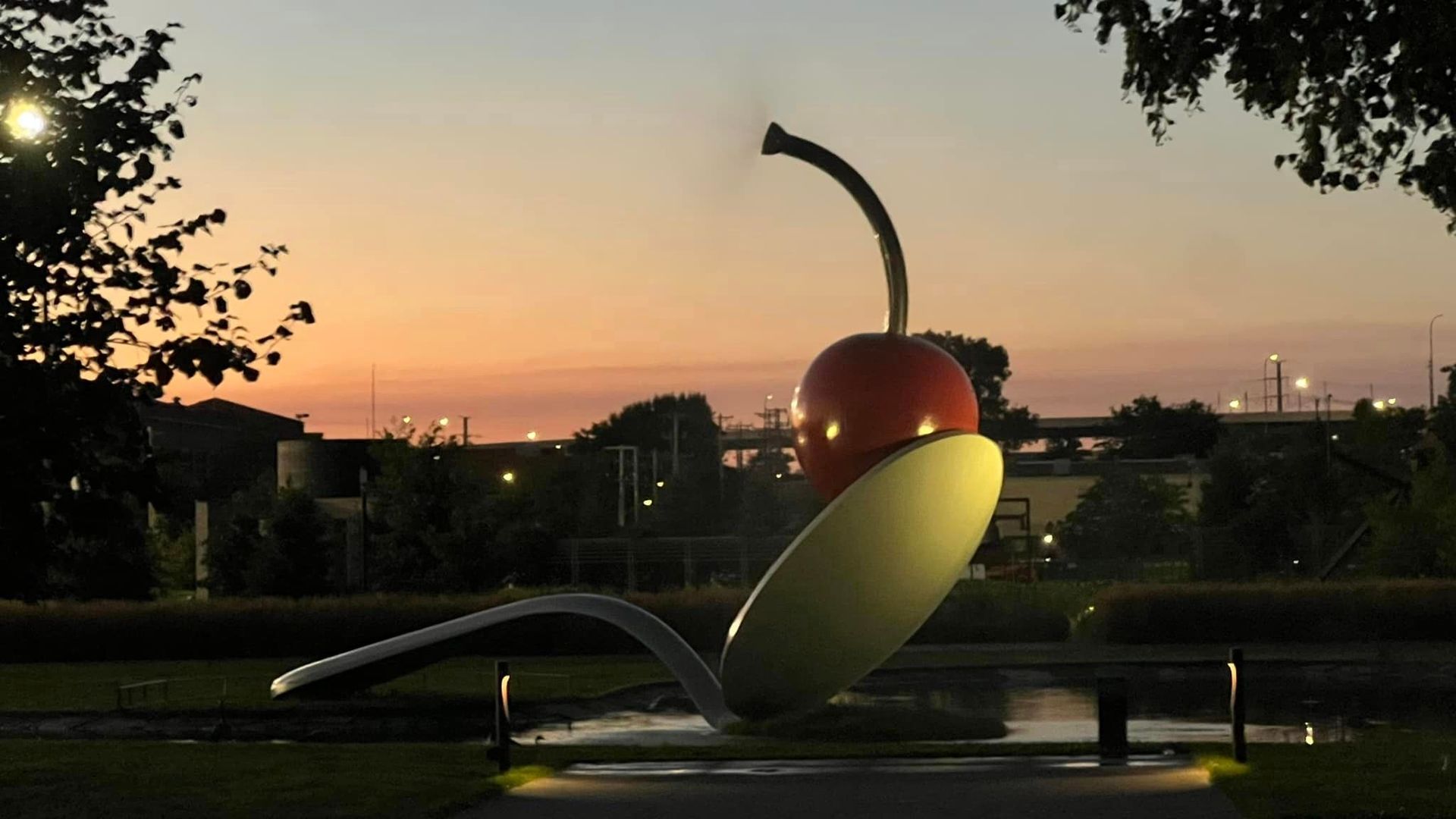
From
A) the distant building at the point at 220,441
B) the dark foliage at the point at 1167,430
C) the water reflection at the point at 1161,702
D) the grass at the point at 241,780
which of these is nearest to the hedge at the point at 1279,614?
the water reflection at the point at 1161,702

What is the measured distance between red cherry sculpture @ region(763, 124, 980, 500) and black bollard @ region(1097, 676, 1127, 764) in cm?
359

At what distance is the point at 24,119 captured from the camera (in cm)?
1052

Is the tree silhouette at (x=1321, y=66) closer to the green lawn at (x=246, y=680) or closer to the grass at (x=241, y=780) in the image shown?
the grass at (x=241, y=780)

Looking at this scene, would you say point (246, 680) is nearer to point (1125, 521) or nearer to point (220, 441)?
point (1125, 521)

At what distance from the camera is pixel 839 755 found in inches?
618

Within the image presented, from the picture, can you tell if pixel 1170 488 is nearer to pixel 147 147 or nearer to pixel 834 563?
pixel 834 563

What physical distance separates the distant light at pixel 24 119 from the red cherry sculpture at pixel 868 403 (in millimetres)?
8045

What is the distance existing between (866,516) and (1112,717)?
3.35m

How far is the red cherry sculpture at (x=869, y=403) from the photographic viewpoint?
1664cm

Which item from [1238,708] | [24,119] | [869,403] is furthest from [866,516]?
[24,119]

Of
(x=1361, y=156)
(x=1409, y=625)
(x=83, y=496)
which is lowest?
(x=1409, y=625)

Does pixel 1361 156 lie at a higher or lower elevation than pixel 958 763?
higher

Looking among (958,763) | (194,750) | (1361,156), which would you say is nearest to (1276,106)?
(1361,156)

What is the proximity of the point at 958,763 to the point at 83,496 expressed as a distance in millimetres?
6807
